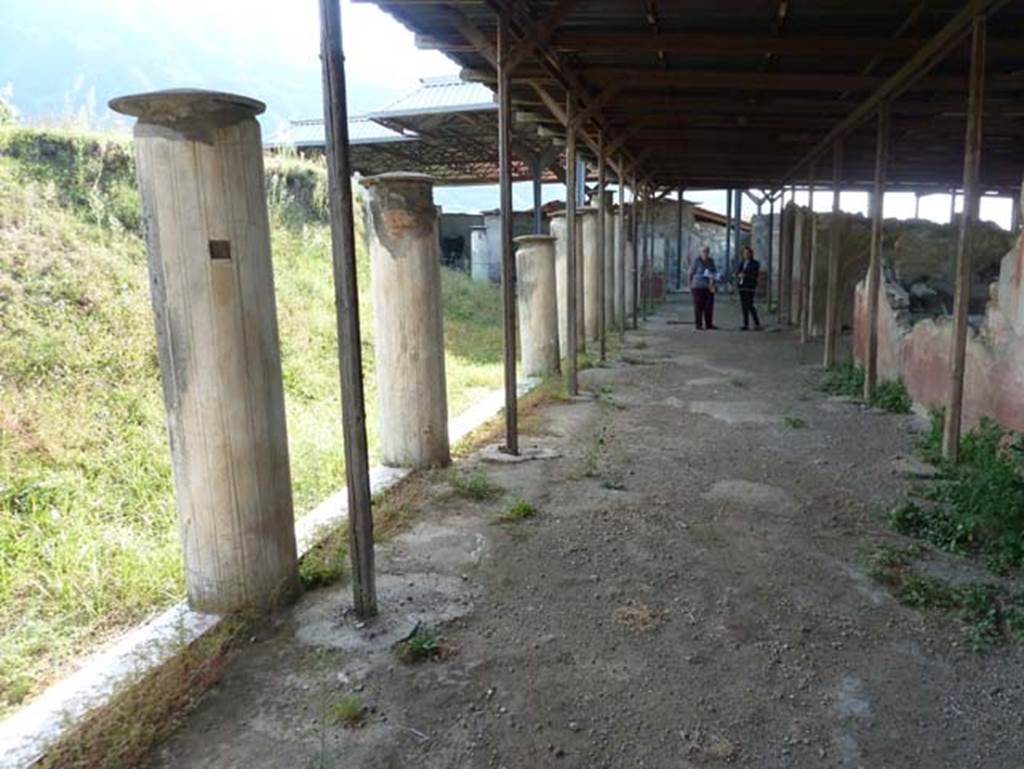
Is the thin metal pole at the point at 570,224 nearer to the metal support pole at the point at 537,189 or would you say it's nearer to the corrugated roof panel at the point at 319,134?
the metal support pole at the point at 537,189

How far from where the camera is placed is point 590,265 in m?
12.7

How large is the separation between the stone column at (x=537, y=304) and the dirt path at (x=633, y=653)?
432 cm

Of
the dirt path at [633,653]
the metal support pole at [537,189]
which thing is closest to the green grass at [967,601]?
the dirt path at [633,653]

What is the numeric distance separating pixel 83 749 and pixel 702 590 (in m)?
2.65

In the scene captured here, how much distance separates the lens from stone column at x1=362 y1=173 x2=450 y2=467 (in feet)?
17.3

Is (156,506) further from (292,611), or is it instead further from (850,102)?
(850,102)

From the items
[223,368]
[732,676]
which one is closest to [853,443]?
[732,676]

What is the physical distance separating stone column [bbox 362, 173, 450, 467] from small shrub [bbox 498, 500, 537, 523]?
3.41ft

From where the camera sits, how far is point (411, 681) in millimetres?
2920

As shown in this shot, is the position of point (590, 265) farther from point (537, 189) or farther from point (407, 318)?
point (537, 189)

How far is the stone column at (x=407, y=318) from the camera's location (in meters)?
5.28

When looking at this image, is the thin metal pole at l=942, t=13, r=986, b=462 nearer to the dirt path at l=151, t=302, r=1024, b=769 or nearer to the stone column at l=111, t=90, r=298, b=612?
the dirt path at l=151, t=302, r=1024, b=769

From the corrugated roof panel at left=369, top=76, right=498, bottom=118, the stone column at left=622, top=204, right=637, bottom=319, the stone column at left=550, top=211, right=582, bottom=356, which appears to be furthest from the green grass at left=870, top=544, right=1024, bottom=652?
the corrugated roof panel at left=369, top=76, right=498, bottom=118

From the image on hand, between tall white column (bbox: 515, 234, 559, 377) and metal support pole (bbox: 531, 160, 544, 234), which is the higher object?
metal support pole (bbox: 531, 160, 544, 234)
